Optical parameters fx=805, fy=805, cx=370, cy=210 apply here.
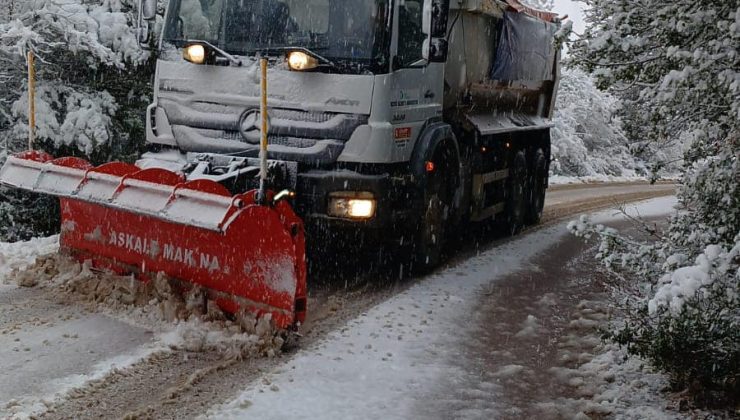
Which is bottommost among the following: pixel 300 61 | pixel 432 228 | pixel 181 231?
pixel 432 228

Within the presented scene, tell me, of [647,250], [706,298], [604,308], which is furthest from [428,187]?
[706,298]

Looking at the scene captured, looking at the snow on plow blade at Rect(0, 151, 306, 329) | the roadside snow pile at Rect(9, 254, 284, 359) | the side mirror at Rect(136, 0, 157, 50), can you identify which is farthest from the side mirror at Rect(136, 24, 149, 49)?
the roadside snow pile at Rect(9, 254, 284, 359)

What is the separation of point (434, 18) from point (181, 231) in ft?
9.37

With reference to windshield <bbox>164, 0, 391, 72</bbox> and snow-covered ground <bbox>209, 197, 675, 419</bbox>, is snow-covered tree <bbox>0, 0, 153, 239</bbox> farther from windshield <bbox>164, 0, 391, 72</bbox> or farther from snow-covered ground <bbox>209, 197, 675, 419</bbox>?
snow-covered ground <bbox>209, 197, 675, 419</bbox>

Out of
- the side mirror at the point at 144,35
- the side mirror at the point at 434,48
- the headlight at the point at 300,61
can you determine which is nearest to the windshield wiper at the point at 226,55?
the headlight at the point at 300,61

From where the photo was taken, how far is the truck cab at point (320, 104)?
22.0 ft

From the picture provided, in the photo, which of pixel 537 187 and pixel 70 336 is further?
pixel 537 187

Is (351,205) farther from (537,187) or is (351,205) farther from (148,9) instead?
(537,187)

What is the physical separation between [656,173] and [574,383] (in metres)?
1.80

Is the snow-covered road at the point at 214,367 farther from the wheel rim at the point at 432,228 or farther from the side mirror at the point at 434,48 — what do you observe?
the side mirror at the point at 434,48

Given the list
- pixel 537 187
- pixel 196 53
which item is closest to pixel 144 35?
pixel 196 53

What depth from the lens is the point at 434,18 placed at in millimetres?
6965

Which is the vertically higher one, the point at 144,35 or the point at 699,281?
the point at 144,35

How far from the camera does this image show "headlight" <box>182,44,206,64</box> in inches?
270
